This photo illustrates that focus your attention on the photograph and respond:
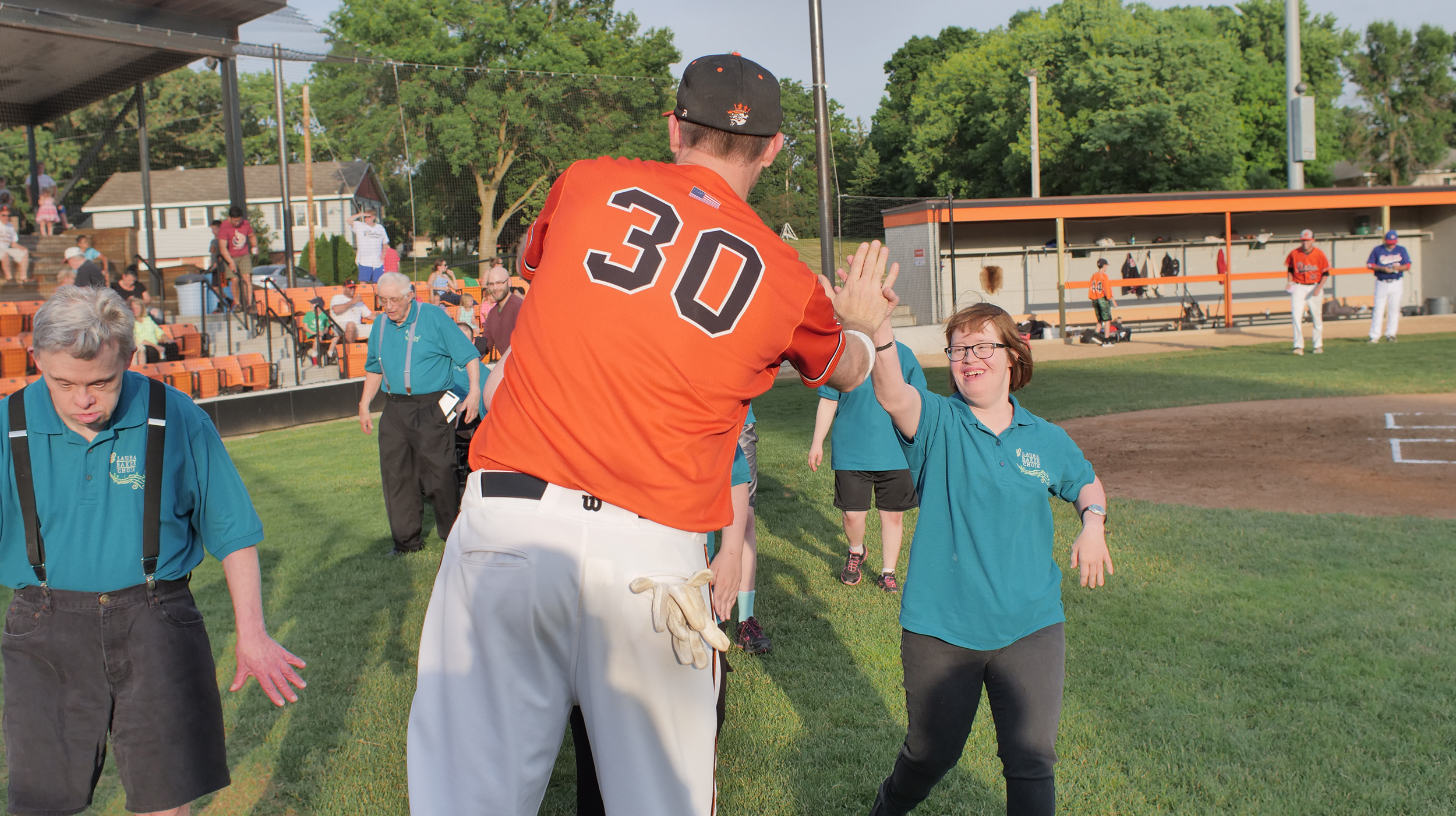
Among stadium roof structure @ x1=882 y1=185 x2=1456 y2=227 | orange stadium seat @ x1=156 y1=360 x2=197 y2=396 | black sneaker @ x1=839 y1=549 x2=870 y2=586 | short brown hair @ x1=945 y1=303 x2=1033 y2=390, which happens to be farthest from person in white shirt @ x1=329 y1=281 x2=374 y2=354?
short brown hair @ x1=945 y1=303 x2=1033 y2=390

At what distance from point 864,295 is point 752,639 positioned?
3.26 metres

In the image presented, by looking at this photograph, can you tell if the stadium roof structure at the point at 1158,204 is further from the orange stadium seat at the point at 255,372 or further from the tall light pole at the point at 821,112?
the orange stadium seat at the point at 255,372

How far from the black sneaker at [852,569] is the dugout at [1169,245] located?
20.3 m

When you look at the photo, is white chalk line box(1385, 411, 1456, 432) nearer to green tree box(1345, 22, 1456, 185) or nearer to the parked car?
the parked car

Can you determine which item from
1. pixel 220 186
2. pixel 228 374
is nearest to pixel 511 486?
pixel 228 374

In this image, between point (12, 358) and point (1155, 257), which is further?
point (1155, 257)

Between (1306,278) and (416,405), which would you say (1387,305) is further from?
(416,405)

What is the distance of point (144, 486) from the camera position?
9.20ft

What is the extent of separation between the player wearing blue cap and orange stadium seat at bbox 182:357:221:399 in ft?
65.5

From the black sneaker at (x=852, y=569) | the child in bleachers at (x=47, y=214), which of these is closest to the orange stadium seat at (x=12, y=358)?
the child in bleachers at (x=47, y=214)

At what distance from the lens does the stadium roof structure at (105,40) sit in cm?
1677

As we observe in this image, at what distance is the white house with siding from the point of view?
3156 cm

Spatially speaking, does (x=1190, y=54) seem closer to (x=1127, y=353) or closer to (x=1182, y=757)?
(x=1127, y=353)

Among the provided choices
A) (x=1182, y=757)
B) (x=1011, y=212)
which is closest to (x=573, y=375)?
(x=1182, y=757)
